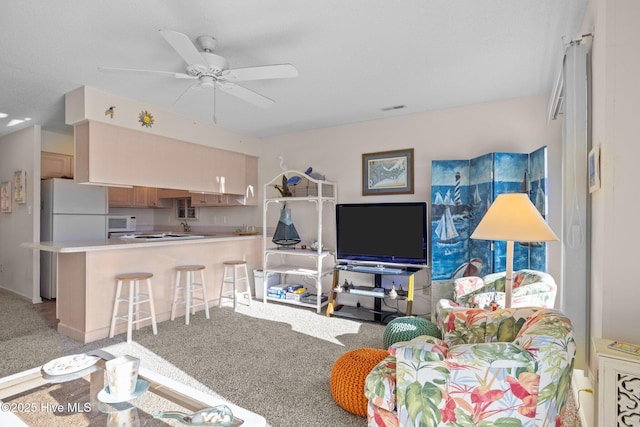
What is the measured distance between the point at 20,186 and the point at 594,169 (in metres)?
6.18

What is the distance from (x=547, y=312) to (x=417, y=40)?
72.4 inches

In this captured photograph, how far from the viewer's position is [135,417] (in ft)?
4.20

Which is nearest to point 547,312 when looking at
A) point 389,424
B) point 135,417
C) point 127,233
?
point 389,424

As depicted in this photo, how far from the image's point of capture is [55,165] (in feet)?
15.6

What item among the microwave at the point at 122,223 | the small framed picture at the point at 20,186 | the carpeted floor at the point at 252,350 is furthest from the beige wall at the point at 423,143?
the small framed picture at the point at 20,186

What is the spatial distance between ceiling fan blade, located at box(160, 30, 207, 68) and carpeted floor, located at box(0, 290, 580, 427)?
2.11 m

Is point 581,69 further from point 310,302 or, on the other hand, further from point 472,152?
point 310,302

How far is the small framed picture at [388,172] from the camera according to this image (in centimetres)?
392

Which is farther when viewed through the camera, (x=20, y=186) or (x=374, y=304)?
(x=20, y=186)

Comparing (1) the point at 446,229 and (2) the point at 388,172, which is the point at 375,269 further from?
(2) the point at 388,172

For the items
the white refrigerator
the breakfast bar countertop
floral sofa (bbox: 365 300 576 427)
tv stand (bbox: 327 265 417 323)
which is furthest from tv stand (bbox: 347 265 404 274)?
the white refrigerator

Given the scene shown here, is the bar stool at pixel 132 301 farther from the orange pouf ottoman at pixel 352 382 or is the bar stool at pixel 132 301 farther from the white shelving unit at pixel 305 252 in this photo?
the orange pouf ottoman at pixel 352 382

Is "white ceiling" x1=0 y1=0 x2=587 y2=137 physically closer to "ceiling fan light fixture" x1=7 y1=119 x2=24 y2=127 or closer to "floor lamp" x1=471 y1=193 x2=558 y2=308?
"ceiling fan light fixture" x1=7 y1=119 x2=24 y2=127

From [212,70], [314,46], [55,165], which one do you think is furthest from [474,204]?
[55,165]
